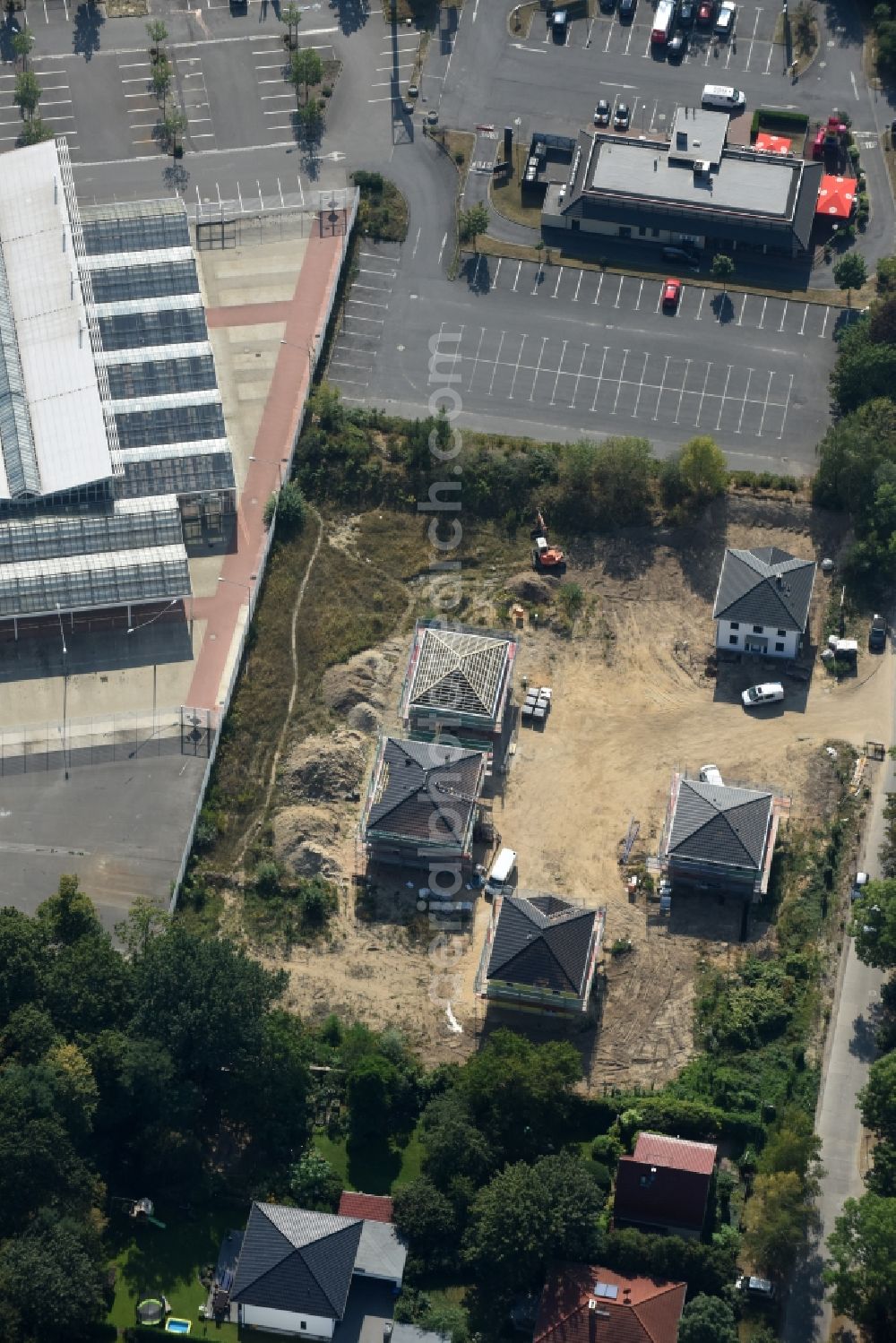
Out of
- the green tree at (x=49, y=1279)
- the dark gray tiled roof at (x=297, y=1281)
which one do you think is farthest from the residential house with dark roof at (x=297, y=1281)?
the green tree at (x=49, y=1279)

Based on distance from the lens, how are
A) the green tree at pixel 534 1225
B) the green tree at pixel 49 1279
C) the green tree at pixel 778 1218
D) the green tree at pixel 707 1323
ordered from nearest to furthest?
the green tree at pixel 49 1279 < the green tree at pixel 707 1323 < the green tree at pixel 534 1225 < the green tree at pixel 778 1218

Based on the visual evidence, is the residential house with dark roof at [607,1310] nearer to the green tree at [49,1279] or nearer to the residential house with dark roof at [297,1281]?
the residential house with dark roof at [297,1281]

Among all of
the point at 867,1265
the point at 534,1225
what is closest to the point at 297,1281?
the point at 534,1225

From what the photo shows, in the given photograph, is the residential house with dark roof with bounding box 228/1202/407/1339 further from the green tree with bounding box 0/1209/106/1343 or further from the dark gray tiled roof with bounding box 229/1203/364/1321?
the green tree with bounding box 0/1209/106/1343

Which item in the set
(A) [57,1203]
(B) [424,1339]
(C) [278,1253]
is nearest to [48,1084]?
(A) [57,1203]

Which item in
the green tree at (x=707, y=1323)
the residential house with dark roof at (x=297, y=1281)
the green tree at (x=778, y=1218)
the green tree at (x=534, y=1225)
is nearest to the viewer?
the green tree at (x=707, y=1323)

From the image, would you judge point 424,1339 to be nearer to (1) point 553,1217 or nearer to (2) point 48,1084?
(1) point 553,1217

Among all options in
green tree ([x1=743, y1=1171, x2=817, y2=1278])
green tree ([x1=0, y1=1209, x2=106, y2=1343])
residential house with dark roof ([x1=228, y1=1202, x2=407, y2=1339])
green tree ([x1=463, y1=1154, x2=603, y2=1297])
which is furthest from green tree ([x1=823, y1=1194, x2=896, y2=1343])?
green tree ([x1=0, y1=1209, x2=106, y2=1343])
